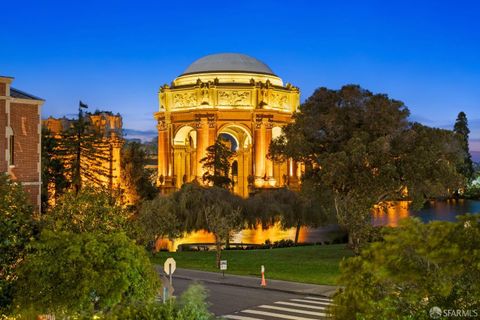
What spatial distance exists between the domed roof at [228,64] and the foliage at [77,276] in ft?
274

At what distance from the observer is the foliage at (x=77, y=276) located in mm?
15148

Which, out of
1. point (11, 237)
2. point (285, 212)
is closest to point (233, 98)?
point (285, 212)

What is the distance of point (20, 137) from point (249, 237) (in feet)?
132

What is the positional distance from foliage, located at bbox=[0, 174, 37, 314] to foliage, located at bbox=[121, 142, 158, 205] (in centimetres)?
6813

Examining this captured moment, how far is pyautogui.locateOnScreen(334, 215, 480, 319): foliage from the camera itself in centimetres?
1086

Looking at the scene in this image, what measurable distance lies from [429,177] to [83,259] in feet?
102

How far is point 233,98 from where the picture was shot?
9469 centimetres

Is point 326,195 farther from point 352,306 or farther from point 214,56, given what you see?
point 214,56

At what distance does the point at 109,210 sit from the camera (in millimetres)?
21172

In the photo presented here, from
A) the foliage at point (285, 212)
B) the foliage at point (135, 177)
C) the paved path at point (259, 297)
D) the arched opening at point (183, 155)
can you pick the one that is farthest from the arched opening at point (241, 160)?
the paved path at point (259, 297)

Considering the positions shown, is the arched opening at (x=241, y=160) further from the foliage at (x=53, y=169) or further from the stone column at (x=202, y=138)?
the foliage at (x=53, y=169)

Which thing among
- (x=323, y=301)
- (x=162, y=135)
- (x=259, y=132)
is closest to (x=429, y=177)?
(x=323, y=301)

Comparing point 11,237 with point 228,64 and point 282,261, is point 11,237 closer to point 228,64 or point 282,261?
point 282,261

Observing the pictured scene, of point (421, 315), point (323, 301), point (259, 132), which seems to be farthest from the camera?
point (259, 132)
